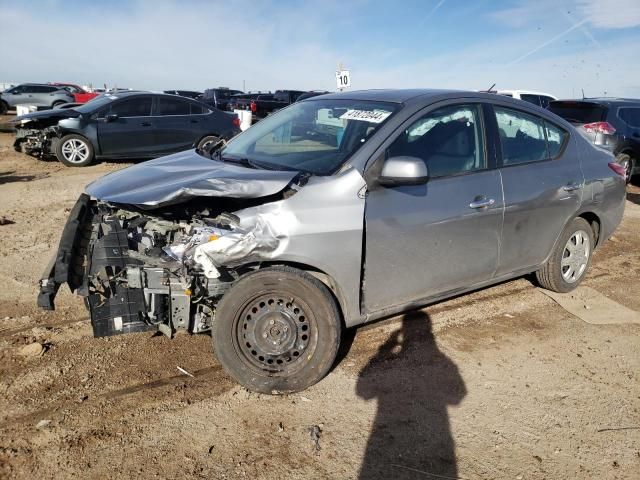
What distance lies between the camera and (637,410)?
308cm

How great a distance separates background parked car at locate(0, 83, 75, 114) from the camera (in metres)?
26.6

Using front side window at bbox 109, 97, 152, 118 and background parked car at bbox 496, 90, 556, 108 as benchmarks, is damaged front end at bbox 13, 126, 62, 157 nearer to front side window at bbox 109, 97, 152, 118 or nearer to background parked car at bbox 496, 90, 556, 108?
front side window at bbox 109, 97, 152, 118

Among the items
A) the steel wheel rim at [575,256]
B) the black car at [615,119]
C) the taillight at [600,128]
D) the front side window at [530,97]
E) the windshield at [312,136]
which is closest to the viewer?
the windshield at [312,136]

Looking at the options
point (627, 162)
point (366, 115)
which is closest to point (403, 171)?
point (366, 115)

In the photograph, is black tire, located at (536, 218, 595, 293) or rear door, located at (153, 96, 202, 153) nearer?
black tire, located at (536, 218, 595, 293)

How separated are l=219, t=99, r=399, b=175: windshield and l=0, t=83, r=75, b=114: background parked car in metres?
26.9

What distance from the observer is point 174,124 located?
11.5 m

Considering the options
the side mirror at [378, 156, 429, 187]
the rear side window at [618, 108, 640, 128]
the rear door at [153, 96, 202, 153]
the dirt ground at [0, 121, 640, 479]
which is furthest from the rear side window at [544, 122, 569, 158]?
the rear door at [153, 96, 202, 153]

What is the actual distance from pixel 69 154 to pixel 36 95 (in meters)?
20.0

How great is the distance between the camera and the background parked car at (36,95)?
87.4 ft

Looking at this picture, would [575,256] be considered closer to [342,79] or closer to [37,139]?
[342,79]

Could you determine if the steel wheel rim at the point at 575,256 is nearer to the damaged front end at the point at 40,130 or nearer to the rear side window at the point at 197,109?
the rear side window at the point at 197,109

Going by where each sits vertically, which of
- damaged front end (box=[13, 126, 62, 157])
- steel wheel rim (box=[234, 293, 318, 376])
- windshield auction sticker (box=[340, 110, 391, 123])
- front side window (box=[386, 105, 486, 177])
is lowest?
steel wheel rim (box=[234, 293, 318, 376])

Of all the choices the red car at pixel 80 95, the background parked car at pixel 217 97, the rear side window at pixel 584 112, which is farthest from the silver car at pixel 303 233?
the red car at pixel 80 95
